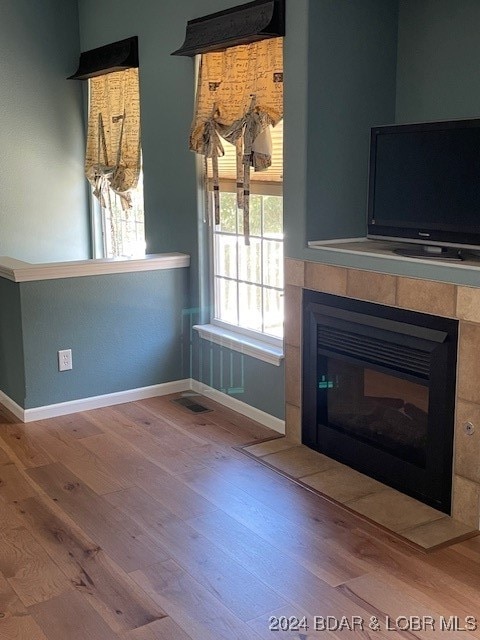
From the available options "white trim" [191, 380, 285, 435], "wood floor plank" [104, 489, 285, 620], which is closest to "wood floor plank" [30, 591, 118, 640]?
"wood floor plank" [104, 489, 285, 620]

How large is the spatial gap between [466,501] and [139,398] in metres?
2.27

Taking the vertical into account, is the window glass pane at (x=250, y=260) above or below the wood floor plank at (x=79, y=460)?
above

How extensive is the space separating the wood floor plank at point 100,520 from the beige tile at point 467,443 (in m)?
1.24

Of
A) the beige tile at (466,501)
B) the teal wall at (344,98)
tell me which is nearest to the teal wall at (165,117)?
the teal wall at (344,98)

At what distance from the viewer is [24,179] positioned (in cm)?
570

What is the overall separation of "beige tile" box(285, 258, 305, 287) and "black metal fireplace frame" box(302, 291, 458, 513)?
8cm

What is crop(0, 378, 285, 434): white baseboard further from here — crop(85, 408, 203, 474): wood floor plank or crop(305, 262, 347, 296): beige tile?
crop(305, 262, 347, 296): beige tile

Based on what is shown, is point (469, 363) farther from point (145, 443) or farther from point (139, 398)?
point (139, 398)

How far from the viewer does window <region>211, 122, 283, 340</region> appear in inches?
164

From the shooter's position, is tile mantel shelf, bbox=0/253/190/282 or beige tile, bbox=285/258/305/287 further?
tile mantel shelf, bbox=0/253/190/282

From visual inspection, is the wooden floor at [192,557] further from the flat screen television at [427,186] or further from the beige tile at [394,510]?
the flat screen television at [427,186]

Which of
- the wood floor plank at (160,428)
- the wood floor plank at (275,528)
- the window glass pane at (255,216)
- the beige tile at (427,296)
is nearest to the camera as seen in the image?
the wood floor plank at (275,528)

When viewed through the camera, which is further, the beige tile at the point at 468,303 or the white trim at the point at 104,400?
the white trim at the point at 104,400

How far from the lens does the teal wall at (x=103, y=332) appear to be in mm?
4340
